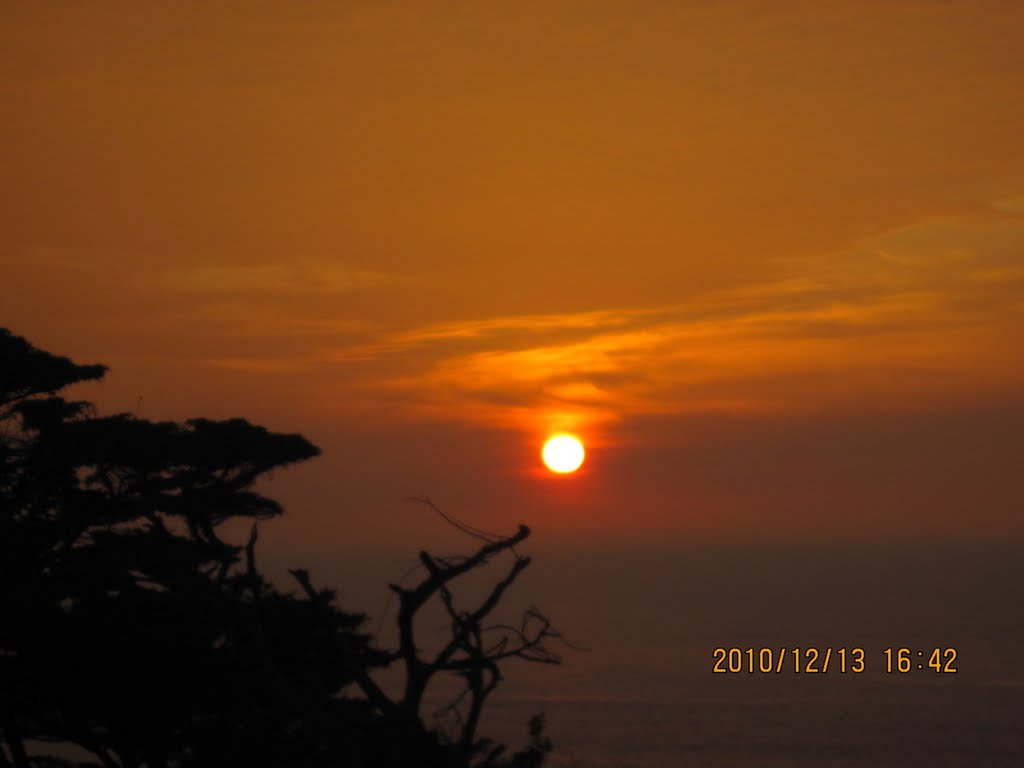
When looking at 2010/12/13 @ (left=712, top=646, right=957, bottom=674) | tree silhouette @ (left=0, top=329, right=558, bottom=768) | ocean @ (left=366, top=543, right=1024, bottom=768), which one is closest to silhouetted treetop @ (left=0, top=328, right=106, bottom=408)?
tree silhouette @ (left=0, top=329, right=558, bottom=768)

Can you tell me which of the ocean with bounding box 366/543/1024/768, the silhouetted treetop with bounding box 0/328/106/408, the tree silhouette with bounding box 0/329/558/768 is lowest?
the tree silhouette with bounding box 0/329/558/768

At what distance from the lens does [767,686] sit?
100250mm

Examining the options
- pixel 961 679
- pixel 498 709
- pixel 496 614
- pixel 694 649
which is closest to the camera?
pixel 498 709

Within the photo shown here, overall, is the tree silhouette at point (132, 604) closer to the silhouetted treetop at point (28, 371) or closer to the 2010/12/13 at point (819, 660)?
the silhouetted treetop at point (28, 371)

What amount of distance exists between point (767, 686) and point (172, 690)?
3494 inches

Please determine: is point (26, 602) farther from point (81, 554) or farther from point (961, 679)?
point (961, 679)

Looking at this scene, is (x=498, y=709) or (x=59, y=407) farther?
(x=498, y=709)

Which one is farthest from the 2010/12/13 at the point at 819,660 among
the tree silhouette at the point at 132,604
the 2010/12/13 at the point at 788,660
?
the tree silhouette at the point at 132,604

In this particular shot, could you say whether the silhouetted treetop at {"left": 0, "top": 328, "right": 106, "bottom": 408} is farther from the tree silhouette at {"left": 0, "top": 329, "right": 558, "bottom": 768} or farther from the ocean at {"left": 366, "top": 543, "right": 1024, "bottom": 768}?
the ocean at {"left": 366, "top": 543, "right": 1024, "bottom": 768}

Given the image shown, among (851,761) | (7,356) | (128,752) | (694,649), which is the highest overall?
(694,649)

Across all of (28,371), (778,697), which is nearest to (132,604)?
(28,371)

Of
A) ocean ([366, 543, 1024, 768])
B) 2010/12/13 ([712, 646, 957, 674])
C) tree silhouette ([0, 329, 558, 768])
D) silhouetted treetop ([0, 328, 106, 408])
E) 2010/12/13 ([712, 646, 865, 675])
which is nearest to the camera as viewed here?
tree silhouette ([0, 329, 558, 768])

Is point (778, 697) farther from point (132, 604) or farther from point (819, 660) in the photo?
point (132, 604)

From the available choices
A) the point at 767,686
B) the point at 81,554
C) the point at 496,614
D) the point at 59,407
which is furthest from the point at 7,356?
the point at 496,614
